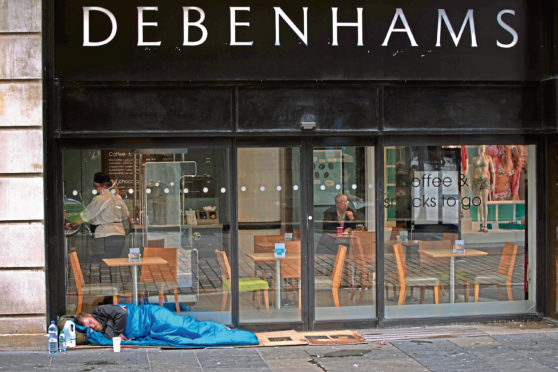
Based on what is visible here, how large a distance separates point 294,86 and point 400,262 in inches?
107

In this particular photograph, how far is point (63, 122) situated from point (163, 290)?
245 cm

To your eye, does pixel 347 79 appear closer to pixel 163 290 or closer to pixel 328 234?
pixel 328 234

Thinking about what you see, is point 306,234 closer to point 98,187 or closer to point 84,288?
point 98,187

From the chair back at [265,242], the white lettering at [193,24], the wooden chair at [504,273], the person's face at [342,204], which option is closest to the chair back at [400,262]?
the person's face at [342,204]

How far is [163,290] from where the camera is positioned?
355 inches

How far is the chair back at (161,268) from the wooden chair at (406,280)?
291cm

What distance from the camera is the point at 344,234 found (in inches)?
360

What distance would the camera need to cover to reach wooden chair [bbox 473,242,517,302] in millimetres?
9547

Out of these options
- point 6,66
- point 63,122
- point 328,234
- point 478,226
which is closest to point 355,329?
point 328,234

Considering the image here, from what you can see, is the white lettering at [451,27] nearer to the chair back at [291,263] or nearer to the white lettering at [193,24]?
the white lettering at [193,24]

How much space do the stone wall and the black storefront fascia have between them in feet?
0.71

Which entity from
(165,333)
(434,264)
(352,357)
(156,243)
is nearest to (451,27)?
(434,264)

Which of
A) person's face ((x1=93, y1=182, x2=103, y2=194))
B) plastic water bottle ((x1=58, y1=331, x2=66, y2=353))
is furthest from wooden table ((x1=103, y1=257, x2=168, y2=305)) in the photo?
plastic water bottle ((x1=58, y1=331, x2=66, y2=353))

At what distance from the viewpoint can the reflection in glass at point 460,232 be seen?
9234 mm
